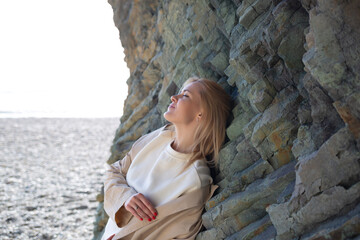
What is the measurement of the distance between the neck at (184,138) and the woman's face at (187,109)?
8 centimetres

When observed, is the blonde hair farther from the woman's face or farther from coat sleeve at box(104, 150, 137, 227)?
coat sleeve at box(104, 150, 137, 227)

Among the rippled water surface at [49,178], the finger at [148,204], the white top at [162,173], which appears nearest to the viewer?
the finger at [148,204]

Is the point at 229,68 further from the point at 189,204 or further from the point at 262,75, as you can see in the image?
the point at 189,204

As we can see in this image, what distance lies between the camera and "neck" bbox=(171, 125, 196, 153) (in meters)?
4.31

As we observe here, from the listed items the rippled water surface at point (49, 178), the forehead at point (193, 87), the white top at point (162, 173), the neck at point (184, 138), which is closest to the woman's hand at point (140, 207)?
the white top at point (162, 173)

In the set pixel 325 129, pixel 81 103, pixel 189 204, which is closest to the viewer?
pixel 325 129

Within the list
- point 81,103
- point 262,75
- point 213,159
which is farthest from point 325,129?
point 81,103

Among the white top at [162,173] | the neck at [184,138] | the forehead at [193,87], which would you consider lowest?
the white top at [162,173]

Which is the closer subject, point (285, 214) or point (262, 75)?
point (285, 214)

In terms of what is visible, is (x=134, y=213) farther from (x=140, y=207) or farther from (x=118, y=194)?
(x=118, y=194)

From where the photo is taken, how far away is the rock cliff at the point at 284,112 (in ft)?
8.66

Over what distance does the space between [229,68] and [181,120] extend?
804 millimetres

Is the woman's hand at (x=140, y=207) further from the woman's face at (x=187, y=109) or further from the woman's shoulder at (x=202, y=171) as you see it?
the woman's face at (x=187, y=109)

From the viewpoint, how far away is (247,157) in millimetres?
3879
